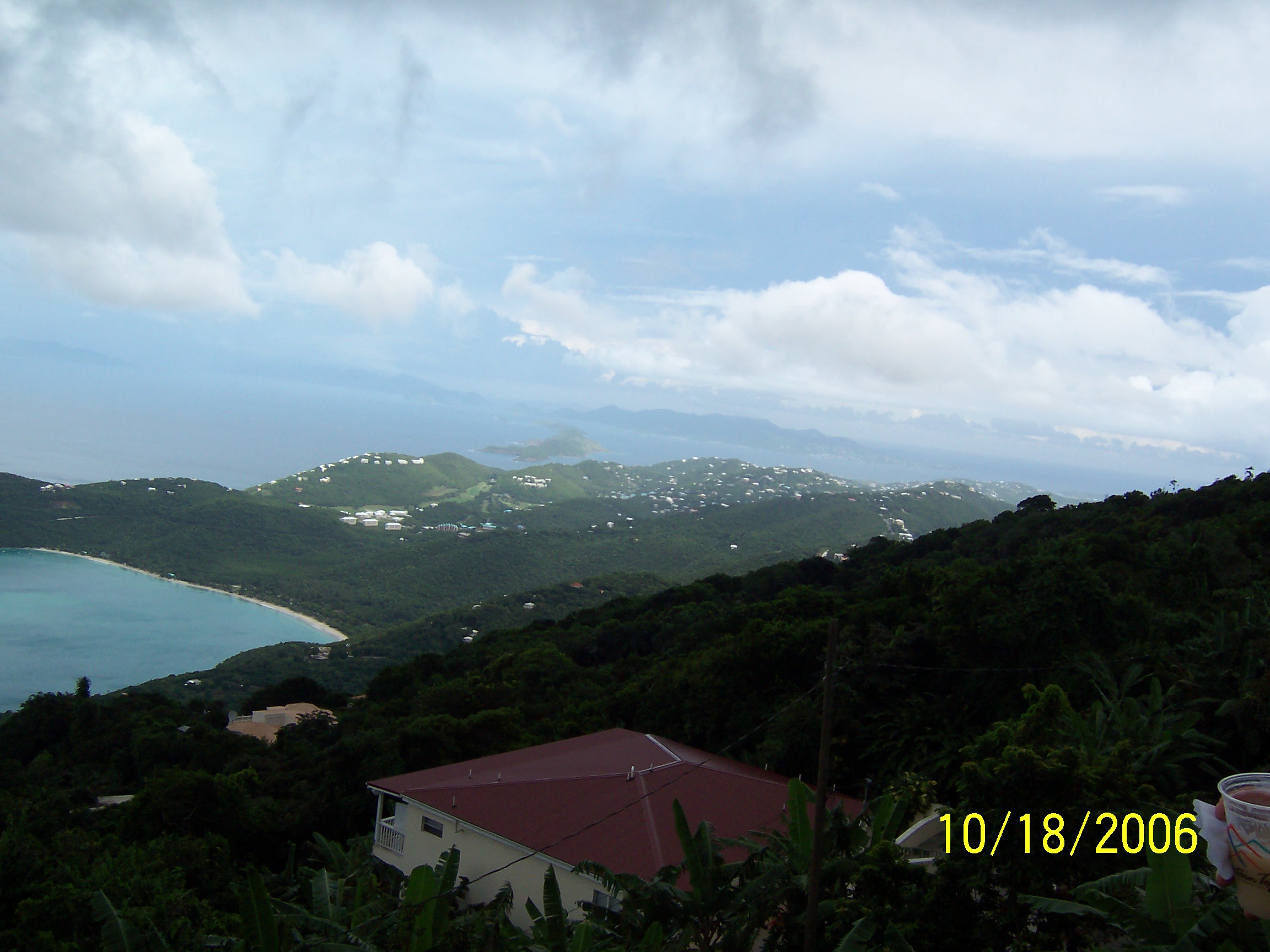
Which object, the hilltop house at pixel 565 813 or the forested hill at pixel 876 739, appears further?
the hilltop house at pixel 565 813

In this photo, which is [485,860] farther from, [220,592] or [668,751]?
[220,592]

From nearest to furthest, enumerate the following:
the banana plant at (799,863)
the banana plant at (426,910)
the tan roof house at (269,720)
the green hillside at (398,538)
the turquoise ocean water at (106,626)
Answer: the banana plant at (426,910) < the banana plant at (799,863) < the tan roof house at (269,720) < the turquoise ocean water at (106,626) < the green hillside at (398,538)

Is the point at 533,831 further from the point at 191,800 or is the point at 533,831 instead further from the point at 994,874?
the point at 191,800

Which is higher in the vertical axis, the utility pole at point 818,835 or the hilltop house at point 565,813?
the utility pole at point 818,835

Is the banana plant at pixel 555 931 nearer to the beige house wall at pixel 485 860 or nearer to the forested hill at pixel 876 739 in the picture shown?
the forested hill at pixel 876 739

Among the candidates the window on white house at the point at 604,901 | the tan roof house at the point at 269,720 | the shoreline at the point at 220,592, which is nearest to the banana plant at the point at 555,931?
the window on white house at the point at 604,901

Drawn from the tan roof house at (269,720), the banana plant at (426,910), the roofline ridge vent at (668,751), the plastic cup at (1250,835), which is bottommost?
the tan roof house at (269,720)
